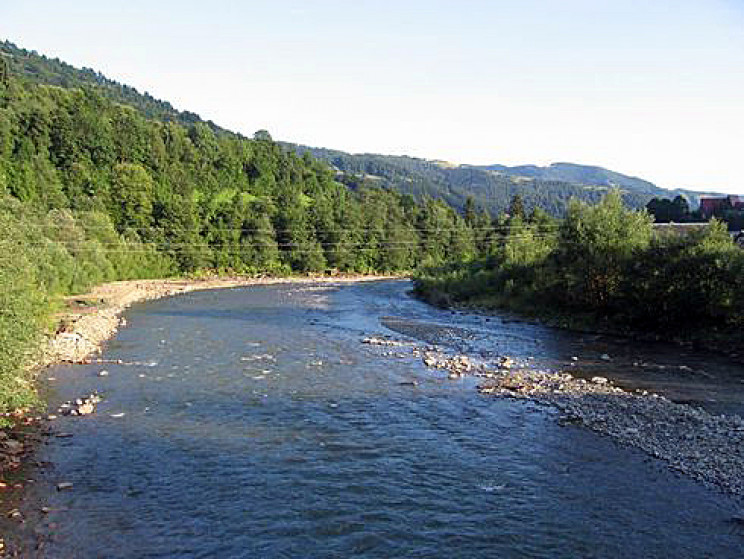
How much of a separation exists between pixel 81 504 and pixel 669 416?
17.6 meters

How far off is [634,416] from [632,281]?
769 inches

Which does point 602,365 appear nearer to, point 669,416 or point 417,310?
point 669,416

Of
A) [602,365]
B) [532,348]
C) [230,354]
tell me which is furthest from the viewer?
[532,348]

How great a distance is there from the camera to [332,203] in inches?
4473

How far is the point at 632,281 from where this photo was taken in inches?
1521

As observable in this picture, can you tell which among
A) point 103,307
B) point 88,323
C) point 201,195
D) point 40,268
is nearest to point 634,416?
point 88,323

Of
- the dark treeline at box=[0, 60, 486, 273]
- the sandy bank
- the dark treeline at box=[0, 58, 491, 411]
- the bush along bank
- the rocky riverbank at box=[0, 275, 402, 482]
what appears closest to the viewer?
the rocky riverbank at box=[0, 275, 402, 482]

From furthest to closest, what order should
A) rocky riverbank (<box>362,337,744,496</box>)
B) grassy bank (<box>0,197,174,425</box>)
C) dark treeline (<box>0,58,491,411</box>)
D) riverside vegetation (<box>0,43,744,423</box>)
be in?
dark treeline (<box>0,58,491,411</box>)
riverside vegetation (<box>0,43,744,423</box>)
grassy bank (<box>0,197,174,425</box>)
rocky riverbank (<box>362,337,744,496</box>)

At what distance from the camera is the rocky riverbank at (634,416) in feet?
55.2

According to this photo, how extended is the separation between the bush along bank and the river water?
16.7 feet

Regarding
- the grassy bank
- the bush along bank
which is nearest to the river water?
the grassy bank

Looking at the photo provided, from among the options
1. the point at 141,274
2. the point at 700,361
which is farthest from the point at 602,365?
the point at 141,274

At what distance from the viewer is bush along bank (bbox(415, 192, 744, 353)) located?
3397cm

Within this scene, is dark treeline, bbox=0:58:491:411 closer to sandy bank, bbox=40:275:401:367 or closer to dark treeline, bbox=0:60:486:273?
dark treeline, bbox=0:60:486:273
